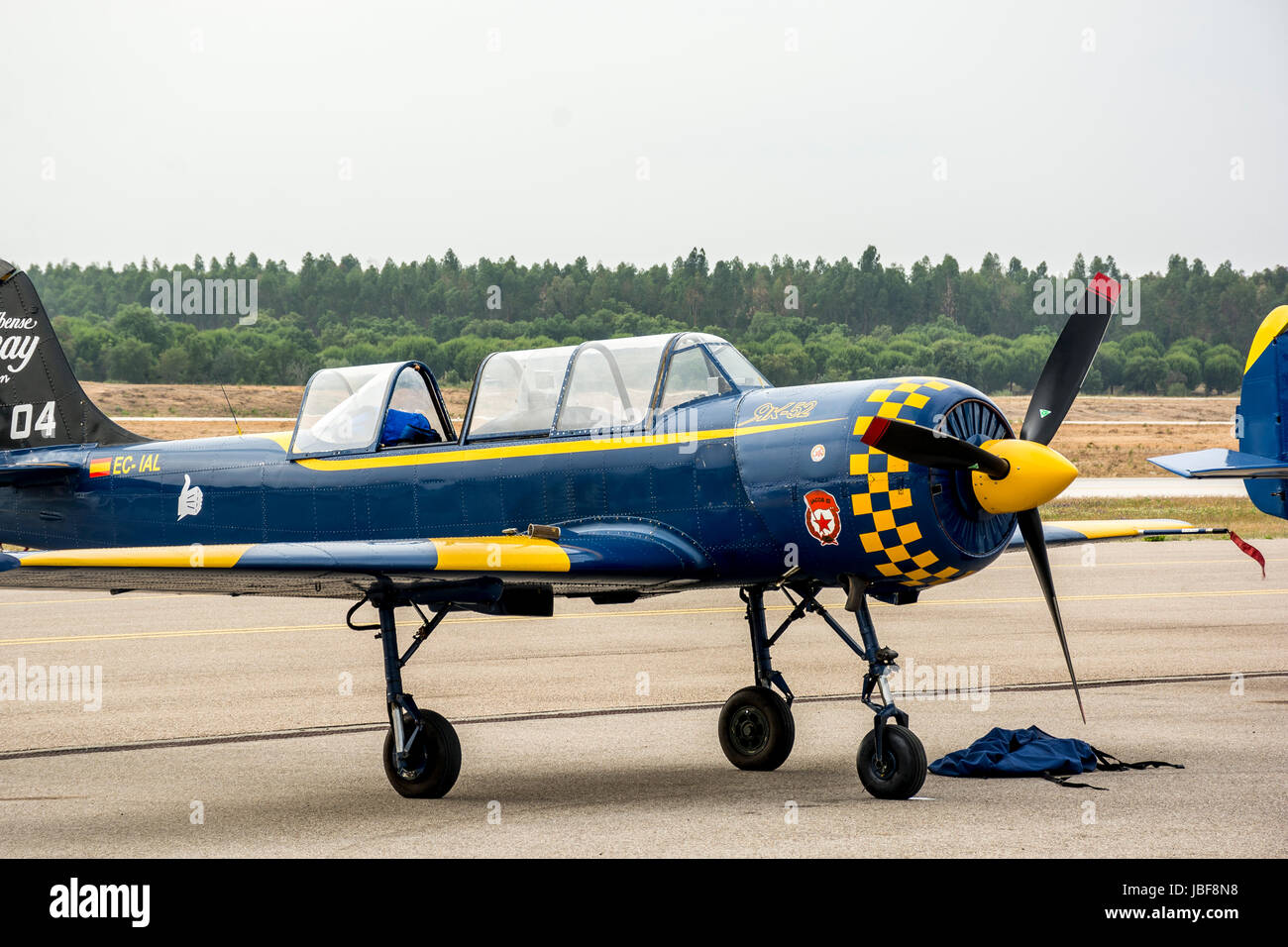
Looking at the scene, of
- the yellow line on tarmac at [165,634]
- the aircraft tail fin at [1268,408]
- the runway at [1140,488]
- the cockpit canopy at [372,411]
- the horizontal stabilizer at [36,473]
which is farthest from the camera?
the runway at [1140,488]

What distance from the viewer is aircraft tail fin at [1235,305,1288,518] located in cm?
1655

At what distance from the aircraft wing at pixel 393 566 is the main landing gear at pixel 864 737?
1033 millimetres

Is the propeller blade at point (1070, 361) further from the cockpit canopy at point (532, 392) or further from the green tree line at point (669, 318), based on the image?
the green tree line at point (669, 318)

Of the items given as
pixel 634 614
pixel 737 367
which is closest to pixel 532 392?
pixel 737 367

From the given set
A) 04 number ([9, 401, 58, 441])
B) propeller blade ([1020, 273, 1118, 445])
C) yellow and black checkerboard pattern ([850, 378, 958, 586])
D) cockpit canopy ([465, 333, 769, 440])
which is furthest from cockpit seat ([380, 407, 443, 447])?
propeller blade ([1020, 273, 1118, 445])

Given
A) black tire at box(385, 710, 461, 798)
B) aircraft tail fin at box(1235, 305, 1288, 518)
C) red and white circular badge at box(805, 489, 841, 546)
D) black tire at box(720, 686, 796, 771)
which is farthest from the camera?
aircraft tail fin at box(1235, 305, 1288, 518)

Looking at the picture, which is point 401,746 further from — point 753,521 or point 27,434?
point 27,434

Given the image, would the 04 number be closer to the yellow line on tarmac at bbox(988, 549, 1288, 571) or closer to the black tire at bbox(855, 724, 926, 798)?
the black tire at bbox(855, 724, 926, 798)

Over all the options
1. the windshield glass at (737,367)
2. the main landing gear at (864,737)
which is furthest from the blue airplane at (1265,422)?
the windshield glass at (737,367)

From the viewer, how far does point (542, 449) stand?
9.49 m

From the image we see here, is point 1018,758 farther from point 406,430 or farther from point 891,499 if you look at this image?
point 406,430

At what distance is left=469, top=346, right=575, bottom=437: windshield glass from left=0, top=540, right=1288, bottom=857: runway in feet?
8.16

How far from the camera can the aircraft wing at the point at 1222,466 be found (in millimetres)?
15219

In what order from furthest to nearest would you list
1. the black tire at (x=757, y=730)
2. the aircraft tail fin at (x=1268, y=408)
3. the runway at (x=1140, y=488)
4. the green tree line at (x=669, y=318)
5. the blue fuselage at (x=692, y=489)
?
the green tree line at (x=669, y=318), the runway at (x=1140, y=488), the aircraft tail fin at (x=1268, y=408), the black tire at (x=757, y=730), the blue fuselage at (x=692, y=489)
